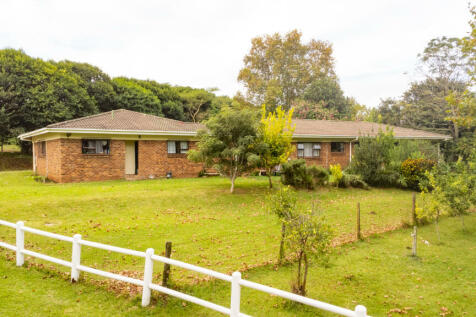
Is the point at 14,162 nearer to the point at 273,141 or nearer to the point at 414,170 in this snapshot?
the point at 273,141

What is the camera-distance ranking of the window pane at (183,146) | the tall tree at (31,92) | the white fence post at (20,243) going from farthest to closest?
the tall tree at (31,92) < the window pane at (183,146) < the white fence post at (20,243)

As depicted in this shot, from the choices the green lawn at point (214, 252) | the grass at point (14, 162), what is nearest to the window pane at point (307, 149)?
the green lawn at point (214, 252)

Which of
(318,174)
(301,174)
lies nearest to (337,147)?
(318,174)

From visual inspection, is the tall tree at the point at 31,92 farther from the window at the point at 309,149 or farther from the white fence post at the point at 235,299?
the white fence post at the point at 235,299

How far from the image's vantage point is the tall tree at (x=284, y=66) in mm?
45000

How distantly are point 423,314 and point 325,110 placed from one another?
125ft

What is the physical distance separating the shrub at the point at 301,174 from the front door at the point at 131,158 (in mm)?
9729

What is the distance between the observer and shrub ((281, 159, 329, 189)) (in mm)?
17125

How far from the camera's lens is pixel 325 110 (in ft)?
137

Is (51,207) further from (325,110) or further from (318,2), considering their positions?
(325,110)

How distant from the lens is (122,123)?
20.8 metres

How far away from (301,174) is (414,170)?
7315 mm

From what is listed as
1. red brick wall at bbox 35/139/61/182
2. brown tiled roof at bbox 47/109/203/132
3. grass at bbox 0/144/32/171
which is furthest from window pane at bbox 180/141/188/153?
grass at bbox 0/144/32/171

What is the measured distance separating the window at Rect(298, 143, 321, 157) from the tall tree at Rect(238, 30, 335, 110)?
62.7 feet
